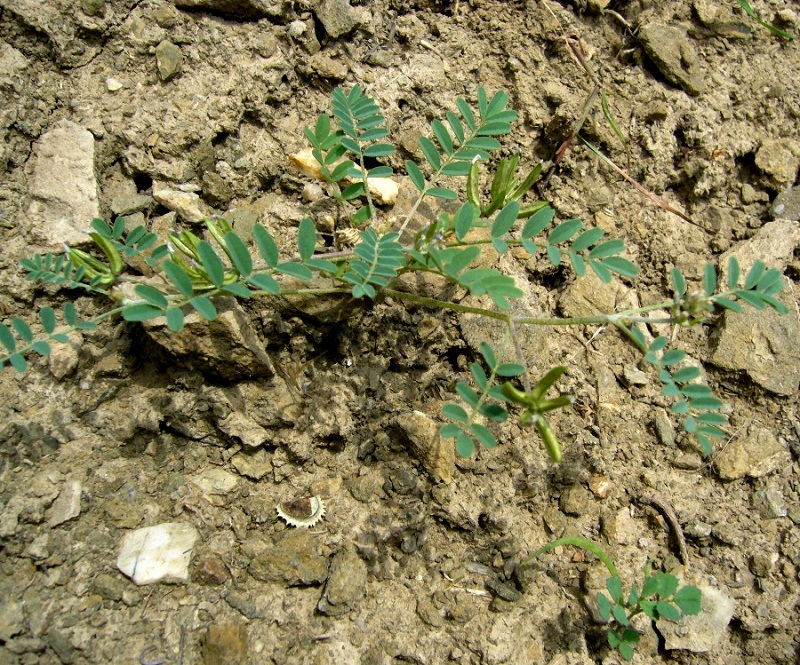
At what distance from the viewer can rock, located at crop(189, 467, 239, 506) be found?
2.02m

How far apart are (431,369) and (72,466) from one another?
1.21 metres

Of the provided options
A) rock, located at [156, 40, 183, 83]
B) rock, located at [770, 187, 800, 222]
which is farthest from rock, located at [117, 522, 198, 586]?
rock, located at [770, 187, 800, 222]

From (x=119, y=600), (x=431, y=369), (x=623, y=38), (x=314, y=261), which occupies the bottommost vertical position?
(x=119, y=600)

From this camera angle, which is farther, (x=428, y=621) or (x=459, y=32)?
(x=459, y=32)

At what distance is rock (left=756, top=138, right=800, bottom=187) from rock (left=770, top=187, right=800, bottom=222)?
0.04 meters

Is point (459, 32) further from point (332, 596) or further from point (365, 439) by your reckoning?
point (332, 596)

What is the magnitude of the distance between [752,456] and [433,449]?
3.77ft

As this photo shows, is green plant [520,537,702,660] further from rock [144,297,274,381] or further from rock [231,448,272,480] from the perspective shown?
rock [144,297,274,381]

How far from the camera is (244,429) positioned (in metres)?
2.09

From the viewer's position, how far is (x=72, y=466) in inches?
77.1

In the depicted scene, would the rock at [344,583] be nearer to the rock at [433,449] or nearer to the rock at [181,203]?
the rock at [433,449]

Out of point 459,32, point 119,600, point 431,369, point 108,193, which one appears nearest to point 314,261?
point 431,369

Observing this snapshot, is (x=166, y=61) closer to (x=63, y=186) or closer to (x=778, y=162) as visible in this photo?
(x=63, y=186)

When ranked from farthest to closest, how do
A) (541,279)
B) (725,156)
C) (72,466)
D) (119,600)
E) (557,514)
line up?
(725,156), (541,279), (557,514), (72,466), (119,600)
